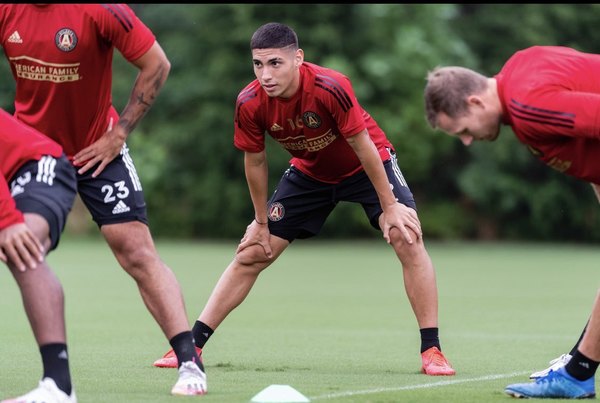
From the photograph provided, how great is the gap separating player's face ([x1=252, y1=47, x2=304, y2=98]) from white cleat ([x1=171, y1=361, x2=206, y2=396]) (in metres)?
2.08

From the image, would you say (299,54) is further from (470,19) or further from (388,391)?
(470,19)

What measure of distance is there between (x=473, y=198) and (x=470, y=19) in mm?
7167

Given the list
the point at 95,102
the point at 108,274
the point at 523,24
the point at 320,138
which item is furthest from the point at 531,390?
the point at 523,24

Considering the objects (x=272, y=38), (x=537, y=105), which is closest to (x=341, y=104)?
(x=272, y=38)

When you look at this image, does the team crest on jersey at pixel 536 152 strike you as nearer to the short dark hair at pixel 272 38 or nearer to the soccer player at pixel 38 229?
the short dark hair at pixel 272 38

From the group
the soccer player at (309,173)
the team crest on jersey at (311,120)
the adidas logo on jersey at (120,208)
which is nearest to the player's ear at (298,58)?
the soccer player at (309,173)

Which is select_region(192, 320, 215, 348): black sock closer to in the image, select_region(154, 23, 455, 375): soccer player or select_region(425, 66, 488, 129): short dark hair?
select_region(154, 23, 455, 375): soccer player

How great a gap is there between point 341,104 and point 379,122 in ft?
93.7

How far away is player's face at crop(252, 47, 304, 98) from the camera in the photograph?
7832 mm

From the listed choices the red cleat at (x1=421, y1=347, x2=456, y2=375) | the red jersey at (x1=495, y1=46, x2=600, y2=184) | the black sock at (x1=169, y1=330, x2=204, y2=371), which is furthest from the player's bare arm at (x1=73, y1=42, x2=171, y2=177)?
the red cleat at (x1=421, y1=347, x2=456, y2=375)

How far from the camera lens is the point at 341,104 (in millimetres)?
7918

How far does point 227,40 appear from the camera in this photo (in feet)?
124

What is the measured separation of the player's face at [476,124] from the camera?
20.3 ft

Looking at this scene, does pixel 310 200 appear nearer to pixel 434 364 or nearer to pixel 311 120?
pixel 311 120
